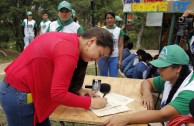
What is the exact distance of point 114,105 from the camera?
1838 mm

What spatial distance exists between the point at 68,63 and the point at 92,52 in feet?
0.63

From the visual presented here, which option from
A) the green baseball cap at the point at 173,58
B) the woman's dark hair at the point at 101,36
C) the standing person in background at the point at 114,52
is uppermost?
the woman's dark hair at the point at 101,36

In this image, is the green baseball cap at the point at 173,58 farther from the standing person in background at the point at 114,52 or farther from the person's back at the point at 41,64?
the standing person in background at the point at 114,52

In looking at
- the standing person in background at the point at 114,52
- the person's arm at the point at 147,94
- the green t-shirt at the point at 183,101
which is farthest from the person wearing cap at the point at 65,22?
the green t-shirt at the point at 183,101

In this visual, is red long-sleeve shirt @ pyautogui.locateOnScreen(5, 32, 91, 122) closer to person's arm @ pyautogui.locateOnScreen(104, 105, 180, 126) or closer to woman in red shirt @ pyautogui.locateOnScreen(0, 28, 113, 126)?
woman in red shirt @ pyautogui.locateOnScreen(0, 28, 113, 126)

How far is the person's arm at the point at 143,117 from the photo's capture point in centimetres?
161

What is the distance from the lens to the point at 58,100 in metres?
1.45

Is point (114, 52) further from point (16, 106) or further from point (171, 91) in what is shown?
point (16, 106)

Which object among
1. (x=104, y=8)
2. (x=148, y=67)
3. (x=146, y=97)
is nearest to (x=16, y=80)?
(x=146, y=97)

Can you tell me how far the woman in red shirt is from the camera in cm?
140

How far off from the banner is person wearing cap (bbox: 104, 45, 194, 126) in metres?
2.83

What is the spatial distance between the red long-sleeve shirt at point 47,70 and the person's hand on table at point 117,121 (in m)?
0.21

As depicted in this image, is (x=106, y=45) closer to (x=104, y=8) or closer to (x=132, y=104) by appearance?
(x=132, y=104)

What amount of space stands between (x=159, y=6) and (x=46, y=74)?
406 centimetres
